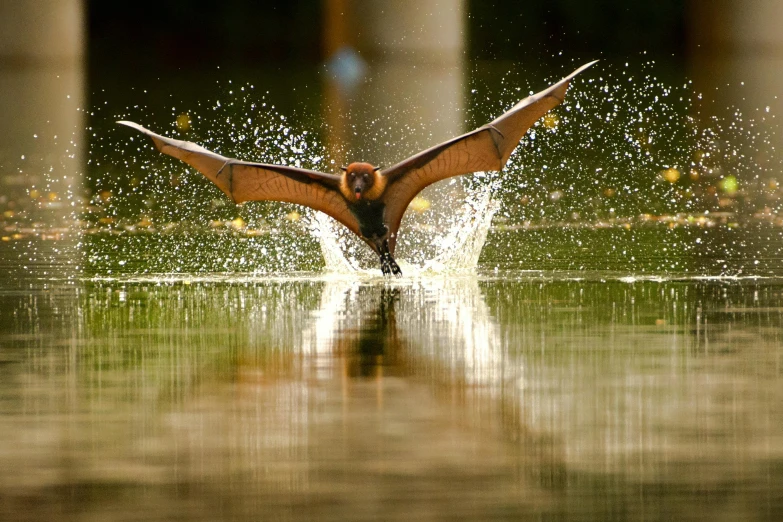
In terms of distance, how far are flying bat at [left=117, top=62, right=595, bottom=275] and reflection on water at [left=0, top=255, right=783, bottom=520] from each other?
209 cm

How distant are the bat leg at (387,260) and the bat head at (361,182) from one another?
0.37 meters

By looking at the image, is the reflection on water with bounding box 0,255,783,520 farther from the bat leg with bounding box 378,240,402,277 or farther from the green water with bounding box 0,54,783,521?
the bat leg with bounding box 378,240,402,277

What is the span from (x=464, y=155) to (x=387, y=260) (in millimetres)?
1008

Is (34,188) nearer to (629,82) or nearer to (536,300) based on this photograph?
(629,82)

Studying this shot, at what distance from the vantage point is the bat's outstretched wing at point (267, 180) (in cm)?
1098

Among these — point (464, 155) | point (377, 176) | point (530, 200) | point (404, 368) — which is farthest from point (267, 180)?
point (530, 200)

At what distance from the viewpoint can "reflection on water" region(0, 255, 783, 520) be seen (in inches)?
150

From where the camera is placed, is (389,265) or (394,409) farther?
(389,265)

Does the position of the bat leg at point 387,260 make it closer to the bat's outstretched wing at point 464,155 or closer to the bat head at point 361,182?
the bat's outstretched wing at point 464,155

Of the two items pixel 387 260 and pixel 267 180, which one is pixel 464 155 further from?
pixel 267 180

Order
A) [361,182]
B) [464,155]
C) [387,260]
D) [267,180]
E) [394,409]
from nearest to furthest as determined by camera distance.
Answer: [394,409] → [361,182] → [387,260] → [464,155] → [267,180]

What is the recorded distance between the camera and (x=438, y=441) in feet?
14.6

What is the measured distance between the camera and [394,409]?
501 centimetres

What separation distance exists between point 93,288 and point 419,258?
13.7 feet
